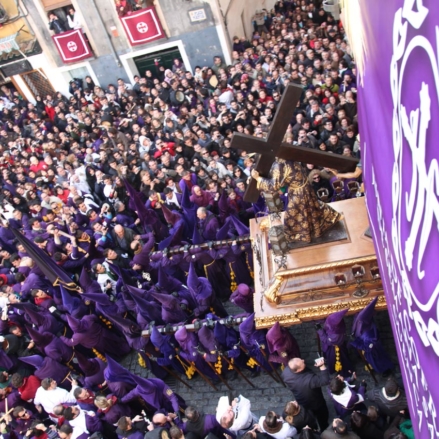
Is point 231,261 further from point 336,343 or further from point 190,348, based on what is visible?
point 336,343

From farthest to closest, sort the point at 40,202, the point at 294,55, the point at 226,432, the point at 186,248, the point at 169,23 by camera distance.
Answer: the point at 169,23 < the point at 294,55 < the point at 40,202 < the point at 186,248 < the point at 226,432

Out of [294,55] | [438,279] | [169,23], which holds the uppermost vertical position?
[438,279]

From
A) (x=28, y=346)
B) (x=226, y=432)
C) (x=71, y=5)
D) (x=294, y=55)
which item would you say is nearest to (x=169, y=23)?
(x=71, y=5)

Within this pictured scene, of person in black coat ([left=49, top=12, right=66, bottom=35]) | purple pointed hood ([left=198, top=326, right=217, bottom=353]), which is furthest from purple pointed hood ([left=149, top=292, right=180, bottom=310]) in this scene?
person in black coat ([left=49, top=12, right=66, bottom=35])

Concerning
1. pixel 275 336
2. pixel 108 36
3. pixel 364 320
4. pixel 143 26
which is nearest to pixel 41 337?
pixel 275 336

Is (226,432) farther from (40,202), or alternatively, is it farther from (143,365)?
(40,202)

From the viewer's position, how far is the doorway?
17.6 meters

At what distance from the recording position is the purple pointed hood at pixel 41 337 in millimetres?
7090

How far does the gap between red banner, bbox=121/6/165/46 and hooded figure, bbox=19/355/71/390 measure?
13.6 m

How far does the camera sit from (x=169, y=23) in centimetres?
1667

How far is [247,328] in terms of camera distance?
630 centimetres

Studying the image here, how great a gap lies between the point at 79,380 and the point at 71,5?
15.4 meters

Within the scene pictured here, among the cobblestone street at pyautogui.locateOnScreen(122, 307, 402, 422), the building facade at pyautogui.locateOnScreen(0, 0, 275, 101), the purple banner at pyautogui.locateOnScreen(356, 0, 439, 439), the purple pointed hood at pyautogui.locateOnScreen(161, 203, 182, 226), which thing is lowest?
the cobblestone street at pyautogui.locateOnScreen(122, 307, 402, 422)

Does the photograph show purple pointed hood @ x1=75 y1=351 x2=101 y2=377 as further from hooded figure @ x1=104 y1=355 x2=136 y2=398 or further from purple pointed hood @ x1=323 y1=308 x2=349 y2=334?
purple pointed hood @ x1=323 y1=308 x2=349 y2=334
